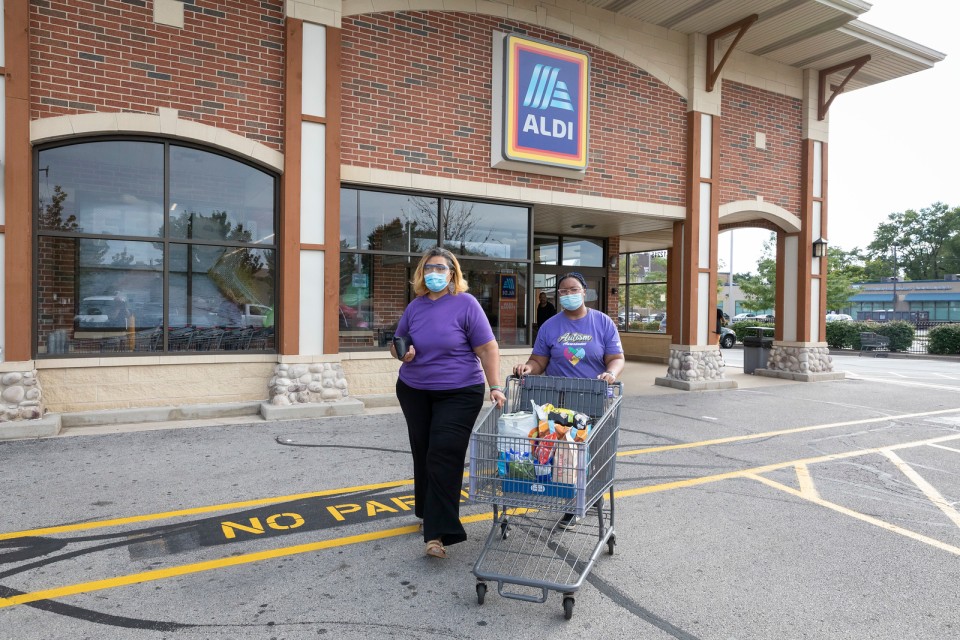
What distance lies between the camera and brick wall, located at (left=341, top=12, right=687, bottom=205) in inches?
367

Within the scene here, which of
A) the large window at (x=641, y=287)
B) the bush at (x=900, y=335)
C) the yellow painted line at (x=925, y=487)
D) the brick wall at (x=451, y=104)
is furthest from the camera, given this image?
the bush at (x=900, y=335)

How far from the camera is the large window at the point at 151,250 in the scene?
7.86m

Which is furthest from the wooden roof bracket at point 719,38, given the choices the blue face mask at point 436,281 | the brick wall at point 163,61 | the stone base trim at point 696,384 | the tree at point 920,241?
the tree at point 920,241

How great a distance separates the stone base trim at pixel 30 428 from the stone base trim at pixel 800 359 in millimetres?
14142

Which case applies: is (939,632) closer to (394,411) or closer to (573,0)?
(394,411)

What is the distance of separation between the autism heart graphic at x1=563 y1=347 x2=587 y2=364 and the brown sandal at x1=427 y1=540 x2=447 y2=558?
1.57 meters

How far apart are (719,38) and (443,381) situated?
37.1ft

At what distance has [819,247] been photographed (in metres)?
14.2

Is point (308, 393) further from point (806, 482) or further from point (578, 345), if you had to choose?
point (806, 482)

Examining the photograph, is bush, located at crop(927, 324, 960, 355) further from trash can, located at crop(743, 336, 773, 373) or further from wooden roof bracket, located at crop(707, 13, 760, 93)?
wooden roof bracket, located at crop(707, 13, 760, 93)

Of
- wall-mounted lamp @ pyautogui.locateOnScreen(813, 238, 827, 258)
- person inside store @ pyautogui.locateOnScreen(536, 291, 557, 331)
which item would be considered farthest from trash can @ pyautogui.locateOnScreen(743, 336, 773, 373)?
person inside store @ pyautogui.locateOnScreen(536, 291, 557, 331)

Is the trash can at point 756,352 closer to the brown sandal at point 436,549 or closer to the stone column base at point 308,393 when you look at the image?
the stone column base at point 308,393

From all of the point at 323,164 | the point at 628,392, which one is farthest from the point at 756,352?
the point at 323,164

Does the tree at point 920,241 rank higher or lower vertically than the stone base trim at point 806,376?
higher
